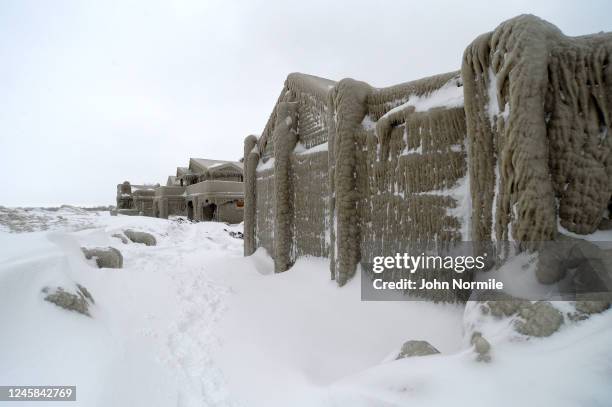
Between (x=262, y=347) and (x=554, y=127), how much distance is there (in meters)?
3.83

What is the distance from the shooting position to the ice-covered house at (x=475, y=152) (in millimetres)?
2545

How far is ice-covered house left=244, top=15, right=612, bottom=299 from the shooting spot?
2.54 m

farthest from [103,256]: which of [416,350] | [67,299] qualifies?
[416,350]

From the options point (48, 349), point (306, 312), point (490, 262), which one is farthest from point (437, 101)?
point (48, 349)

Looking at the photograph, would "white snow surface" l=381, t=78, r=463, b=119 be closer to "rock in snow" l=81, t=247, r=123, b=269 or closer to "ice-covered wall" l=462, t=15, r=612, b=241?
"ice-covered wall" l=462, t=15, r=612, b=241

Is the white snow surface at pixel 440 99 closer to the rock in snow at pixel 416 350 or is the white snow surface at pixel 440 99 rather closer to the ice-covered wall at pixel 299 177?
the ice-covered wall at pixel 299 177

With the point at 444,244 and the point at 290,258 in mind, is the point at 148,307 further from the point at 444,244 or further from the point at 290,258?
the point at 444,244

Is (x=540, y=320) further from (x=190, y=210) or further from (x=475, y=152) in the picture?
(x=190, y=210)

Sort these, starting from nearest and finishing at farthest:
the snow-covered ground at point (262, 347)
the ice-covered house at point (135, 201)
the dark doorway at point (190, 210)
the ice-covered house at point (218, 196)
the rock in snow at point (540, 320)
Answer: the snow-covered ground at point (262, 347) < the rock in snow at point (540, 320) < the ice-covered house at point (218, 196) < the dark doorway at point (190, 210) < the ice-covered house at point (135, 201)

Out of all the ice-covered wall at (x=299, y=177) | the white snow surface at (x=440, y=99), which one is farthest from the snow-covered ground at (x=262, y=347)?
the white snow surface at (x=440, y=99)

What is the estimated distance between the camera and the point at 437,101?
3.62 metres

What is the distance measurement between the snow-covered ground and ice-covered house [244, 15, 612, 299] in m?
0.85

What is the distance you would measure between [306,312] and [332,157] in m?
2.47

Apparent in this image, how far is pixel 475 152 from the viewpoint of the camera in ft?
9.98
